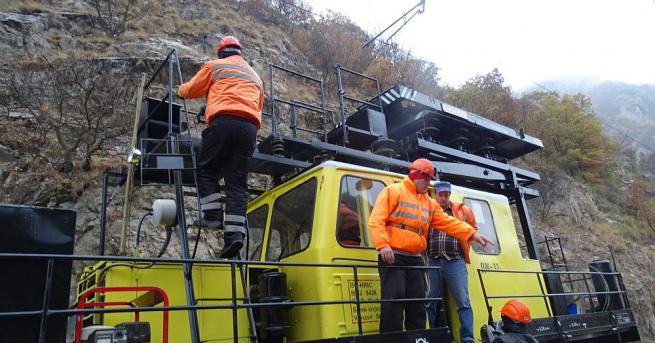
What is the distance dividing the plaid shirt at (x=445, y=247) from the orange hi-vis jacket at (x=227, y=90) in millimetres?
2197

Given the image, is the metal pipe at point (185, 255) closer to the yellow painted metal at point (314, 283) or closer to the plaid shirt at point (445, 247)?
the yellow painted metal at point (314, 283)

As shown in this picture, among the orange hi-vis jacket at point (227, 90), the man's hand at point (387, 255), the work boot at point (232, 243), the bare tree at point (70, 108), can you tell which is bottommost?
the man's hand at point (387, 255)

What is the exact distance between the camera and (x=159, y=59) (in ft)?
45.4

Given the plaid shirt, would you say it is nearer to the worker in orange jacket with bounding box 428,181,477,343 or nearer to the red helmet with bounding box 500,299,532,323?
the worker in orange jacket with bounding box 428,181,477,343

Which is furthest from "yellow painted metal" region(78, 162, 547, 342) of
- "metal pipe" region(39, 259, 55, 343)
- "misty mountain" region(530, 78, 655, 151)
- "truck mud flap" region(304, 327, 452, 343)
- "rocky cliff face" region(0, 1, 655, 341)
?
"misty mountain" region(530, 78, 655, 151)

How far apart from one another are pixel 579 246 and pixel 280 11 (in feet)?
52.9

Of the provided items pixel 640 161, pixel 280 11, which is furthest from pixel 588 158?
pixel 280 11

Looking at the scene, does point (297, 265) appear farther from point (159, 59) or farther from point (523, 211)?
point (159, 59)

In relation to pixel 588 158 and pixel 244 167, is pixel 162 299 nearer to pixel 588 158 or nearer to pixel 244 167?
pixel 244 167

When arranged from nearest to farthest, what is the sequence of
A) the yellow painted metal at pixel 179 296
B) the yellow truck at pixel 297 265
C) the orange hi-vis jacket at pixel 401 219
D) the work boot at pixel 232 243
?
the yellow truck at pixel 297 265 < the work boot at pixel 232 243 < the yellow painted metal at pixel 179 296 < the orange hi-vis jacket at pixel 401 219

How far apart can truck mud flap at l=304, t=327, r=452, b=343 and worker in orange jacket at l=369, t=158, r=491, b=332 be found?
17cm

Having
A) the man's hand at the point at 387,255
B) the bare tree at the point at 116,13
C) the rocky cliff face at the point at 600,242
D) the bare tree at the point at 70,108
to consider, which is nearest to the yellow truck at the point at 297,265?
the man's hand at the point at 387,255

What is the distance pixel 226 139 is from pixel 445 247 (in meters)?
2.47

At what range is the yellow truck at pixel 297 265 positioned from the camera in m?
→ 2.88
